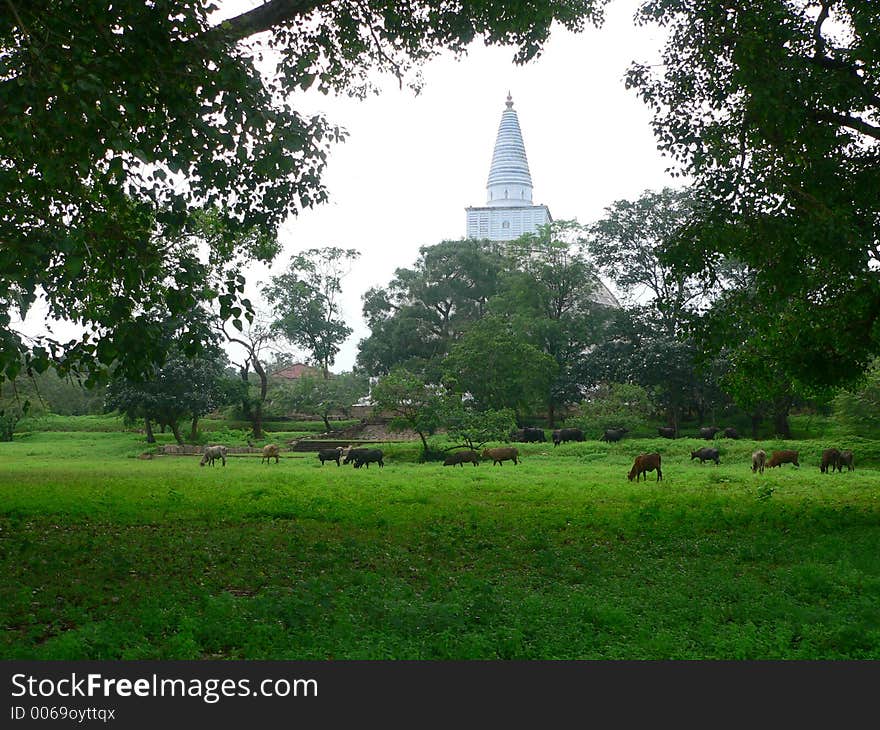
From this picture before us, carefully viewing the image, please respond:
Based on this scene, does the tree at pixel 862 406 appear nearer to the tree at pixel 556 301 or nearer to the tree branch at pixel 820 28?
the tree at pixel 556 301

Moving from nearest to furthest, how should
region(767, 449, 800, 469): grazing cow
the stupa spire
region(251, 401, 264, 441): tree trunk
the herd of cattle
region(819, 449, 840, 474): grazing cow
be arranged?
1. the herd of cattle
2. region(819, 449, 840, 474): grazing cow
3. region(767, 449, 800, 469): grazing cow
4. region(251, 401, 264, 441): tree trunk
5. the stupa spire

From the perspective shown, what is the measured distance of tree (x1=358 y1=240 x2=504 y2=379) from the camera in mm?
49656

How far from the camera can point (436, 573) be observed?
8195 millimetres

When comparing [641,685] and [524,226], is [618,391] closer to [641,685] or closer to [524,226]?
[641,685]

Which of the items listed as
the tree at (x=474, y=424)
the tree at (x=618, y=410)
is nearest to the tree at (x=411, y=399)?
the tree at (x=474, y=424)

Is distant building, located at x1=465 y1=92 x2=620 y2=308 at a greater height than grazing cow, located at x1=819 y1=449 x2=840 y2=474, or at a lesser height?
greater

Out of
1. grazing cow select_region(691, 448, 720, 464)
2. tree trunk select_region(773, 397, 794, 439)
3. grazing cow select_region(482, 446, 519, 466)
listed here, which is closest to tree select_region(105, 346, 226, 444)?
grazing cow select_region(482, 446, 519, 466)

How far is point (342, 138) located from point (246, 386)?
34.6 m

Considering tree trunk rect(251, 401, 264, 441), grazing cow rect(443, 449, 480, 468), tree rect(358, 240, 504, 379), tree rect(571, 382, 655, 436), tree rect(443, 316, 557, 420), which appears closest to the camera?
grazing cow rect(443, 449, 480, 468)

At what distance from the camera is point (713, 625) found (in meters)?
6.18

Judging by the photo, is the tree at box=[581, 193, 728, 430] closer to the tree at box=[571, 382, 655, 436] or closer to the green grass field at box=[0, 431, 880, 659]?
the tree at box=[571, 382, 655, 436]

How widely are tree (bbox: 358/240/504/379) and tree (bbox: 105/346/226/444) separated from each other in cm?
1390

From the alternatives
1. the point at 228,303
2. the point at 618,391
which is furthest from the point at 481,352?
the point at 228,303

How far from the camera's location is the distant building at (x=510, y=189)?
78375 mm
